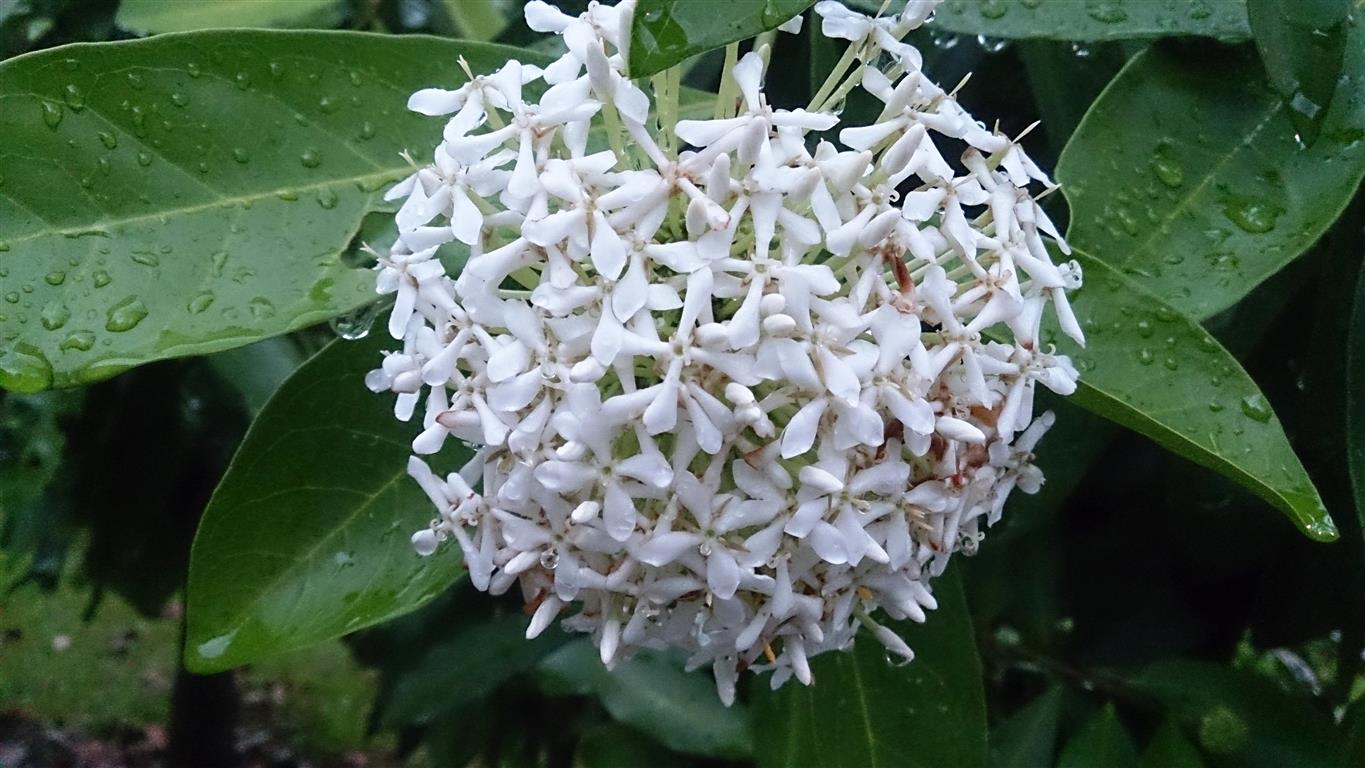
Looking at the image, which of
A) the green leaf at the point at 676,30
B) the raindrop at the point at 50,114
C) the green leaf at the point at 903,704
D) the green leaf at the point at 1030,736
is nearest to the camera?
the green leaf at the point at 676,30

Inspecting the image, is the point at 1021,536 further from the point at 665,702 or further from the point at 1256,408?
the point at 1256,408

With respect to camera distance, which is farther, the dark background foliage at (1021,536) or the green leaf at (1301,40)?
the dark background foliage at (1021,536)

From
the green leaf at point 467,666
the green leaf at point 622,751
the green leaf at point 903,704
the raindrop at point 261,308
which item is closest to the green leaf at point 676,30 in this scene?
the raindrop at point 261,308

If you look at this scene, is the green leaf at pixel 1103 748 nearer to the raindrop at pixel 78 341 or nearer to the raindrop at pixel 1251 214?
the raindrop at pixel 1251 214

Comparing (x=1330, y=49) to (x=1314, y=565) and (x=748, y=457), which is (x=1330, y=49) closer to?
(x=748, y=457)

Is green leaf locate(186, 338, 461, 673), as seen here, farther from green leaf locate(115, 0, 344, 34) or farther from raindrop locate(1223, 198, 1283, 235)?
raindrop locate(1223, 198, 1283, 235)

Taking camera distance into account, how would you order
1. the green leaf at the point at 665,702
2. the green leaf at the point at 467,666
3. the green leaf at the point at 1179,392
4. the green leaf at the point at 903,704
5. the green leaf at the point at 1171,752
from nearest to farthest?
the green leaf at the point at 1179,392, the green leaf at the point at 903,704, the green leaf at the point at 1171,752, the green leaf at the point at 665,702, the green leaf at the point at 467,666

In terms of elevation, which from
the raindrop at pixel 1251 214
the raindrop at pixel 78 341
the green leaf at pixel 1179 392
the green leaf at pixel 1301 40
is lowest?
the raindrop at pixel 78 341

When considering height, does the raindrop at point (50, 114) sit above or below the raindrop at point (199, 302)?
above
